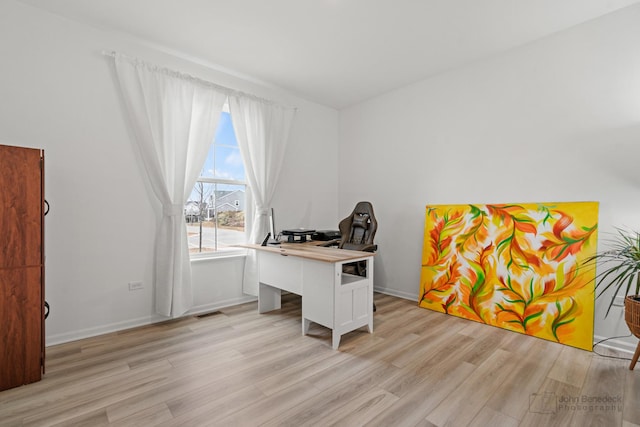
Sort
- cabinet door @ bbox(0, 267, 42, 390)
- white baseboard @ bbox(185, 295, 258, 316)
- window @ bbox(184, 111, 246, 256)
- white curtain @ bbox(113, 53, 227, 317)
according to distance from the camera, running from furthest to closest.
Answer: window @ bbox(184, 111, 246, 256), white baseboard @ bbox(185, 295, 258, 316), white curtain @ bbox(113, 53, 227, 317), cabinet door @ bbox(0, 267, 42, 390)

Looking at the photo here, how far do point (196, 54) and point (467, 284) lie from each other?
4.02 m

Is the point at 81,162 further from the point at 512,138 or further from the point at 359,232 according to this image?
the point at 512,138

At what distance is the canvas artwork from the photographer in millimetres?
2611

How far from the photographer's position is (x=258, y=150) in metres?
3.82

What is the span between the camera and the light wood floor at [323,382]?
5.48 ft

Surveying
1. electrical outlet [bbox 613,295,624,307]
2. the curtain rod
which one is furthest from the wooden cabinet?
electrical outlet [bbox 613,295,624,307]

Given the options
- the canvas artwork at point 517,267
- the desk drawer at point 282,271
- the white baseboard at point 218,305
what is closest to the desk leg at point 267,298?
the desk drawer at point 282,271

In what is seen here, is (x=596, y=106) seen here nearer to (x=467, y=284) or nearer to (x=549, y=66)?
(x=549, y=66)

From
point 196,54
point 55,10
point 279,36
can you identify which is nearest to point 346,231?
point 279,36

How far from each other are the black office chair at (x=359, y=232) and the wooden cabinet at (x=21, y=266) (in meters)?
2.64

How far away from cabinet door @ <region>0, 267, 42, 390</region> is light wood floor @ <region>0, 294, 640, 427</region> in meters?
0.12

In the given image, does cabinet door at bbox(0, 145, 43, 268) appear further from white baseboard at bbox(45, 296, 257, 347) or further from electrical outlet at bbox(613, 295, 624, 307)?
electrical outlet at bbox(613, 295, 624, 307)

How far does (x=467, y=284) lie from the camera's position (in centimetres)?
327

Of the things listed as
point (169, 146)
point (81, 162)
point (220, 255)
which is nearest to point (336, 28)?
point (169, 146)
